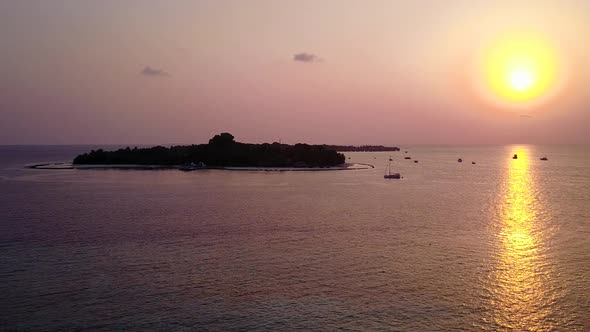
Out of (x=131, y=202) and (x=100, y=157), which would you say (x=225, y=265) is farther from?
(x=100, y=157)

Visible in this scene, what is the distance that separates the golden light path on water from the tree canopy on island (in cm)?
9525

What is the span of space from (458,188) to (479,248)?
166 ft

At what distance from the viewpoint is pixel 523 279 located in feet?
87.3

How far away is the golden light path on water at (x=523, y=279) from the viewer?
68.9 ft

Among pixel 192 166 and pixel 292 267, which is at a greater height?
pixel 192 166

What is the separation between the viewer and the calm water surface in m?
20.9

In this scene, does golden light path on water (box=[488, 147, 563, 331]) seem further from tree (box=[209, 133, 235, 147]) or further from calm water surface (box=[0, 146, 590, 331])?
tree (box=[209, 133, 235, 147])

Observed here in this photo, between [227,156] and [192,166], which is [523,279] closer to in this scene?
[192,166]

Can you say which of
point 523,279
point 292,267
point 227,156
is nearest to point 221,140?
point 227,156

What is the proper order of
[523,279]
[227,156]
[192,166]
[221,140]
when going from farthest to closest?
[221,140] < [227,156] < [192,166] < [523,279]

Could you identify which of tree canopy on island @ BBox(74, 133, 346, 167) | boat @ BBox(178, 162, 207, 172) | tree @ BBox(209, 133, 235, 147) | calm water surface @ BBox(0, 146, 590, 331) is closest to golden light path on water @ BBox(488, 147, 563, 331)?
calm water surface @ BBox(0, 146, 590, 331)

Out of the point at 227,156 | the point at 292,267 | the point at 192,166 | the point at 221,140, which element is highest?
the point at 221,140

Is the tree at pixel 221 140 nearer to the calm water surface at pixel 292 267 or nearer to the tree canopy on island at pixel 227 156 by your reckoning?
the tree canopy on island at pixel 227 156

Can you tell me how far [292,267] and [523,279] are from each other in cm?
1367
